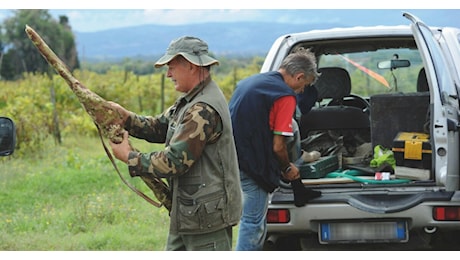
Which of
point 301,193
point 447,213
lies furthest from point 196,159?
point 447,213

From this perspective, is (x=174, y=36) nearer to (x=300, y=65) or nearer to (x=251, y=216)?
(x=300, y=65)

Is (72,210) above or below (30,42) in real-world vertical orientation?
above

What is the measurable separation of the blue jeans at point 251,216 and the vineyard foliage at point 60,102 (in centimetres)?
692

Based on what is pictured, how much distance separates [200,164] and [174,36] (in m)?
77.7

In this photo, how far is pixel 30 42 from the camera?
34.8m

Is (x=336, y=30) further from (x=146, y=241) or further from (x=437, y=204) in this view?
(x=146, y=241)

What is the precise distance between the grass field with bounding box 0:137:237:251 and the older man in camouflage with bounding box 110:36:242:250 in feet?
9.09

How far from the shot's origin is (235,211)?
404 centimetres

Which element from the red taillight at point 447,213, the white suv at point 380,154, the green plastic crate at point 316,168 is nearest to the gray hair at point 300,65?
the white suv at point 380,154

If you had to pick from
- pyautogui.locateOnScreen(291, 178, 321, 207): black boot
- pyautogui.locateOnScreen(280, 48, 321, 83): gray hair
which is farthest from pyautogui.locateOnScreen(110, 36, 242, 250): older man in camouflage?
pyautogui.locateOnScreen(291, 178, 321, 207): black boot

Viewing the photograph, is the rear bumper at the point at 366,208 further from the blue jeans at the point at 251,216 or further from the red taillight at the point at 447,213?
the blue jeans at the point at 251,216

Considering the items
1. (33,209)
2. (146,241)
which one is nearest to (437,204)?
(146,241)

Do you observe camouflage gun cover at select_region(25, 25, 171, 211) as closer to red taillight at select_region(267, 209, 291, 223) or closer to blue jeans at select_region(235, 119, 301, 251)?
blue jeans at select_region(235, 119, 301, 251)

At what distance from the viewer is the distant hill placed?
7290 centimetres
